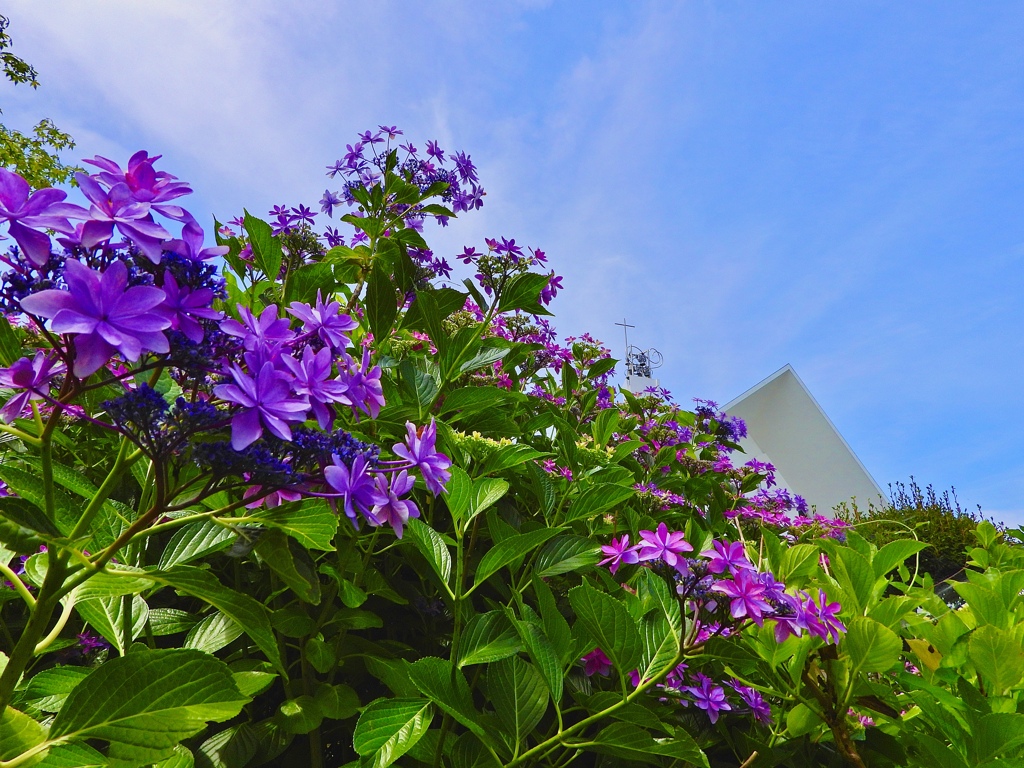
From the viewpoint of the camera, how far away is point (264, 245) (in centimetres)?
161

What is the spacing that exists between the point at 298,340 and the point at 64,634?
1.16m

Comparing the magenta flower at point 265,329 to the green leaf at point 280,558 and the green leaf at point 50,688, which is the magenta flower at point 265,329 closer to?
the green leaf at point 280,558

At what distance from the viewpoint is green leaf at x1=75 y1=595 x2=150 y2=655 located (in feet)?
3.51

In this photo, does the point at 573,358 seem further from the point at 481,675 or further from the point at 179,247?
the point at 179,247

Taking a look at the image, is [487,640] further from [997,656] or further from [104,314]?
[997,656]

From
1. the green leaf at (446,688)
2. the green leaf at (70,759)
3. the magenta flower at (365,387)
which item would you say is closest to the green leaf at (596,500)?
the green leaf at (446,688)

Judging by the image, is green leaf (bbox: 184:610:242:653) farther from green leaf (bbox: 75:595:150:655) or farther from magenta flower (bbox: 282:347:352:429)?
magenta flower (bbox: 282:347:352:429)

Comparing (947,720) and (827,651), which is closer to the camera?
(947,720)

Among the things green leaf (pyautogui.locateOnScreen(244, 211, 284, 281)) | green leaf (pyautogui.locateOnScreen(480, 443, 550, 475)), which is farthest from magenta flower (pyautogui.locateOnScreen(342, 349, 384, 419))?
green leaf (pyautogui.locateOnScreen(244, 211, 284, 281))

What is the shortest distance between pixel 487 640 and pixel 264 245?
3.52ft

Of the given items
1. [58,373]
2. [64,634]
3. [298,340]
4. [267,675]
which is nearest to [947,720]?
[267,675]

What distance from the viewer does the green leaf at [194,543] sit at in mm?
1096

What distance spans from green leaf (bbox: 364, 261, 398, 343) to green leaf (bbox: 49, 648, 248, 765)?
1.01m

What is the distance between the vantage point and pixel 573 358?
3.89m
